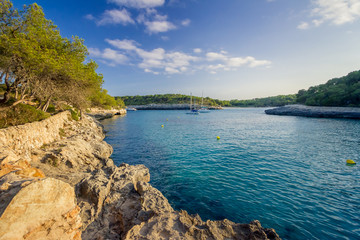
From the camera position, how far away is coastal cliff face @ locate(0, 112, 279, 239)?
11.0 feet

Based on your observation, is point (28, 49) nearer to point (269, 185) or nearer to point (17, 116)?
point (17, 116)

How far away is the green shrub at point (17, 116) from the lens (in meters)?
11.7

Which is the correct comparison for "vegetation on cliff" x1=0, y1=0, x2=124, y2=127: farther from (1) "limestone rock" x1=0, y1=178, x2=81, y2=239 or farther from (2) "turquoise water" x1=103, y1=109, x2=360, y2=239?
(1) "limestone rock" x1=0, y1=178, x2=81, y2=239

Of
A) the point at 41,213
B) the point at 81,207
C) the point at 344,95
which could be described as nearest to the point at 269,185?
the point at 81,207

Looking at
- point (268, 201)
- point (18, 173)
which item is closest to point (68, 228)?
point (18, 173)

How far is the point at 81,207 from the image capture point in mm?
6199

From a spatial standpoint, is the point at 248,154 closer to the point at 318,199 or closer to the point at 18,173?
the point at 318,199

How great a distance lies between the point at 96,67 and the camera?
26984 mm

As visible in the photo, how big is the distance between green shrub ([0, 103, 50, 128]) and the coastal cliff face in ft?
4.71

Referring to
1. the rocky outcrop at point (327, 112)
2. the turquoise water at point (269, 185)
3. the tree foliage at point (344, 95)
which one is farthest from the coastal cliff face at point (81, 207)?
the tree foliage at point (344, 95)

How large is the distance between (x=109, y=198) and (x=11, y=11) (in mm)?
18057

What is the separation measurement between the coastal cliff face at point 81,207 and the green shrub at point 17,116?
1434 millimetres

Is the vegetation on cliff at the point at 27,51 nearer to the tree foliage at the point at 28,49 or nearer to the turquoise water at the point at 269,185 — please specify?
the tree foliage at the point at 28,49

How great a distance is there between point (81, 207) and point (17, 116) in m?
12.2
